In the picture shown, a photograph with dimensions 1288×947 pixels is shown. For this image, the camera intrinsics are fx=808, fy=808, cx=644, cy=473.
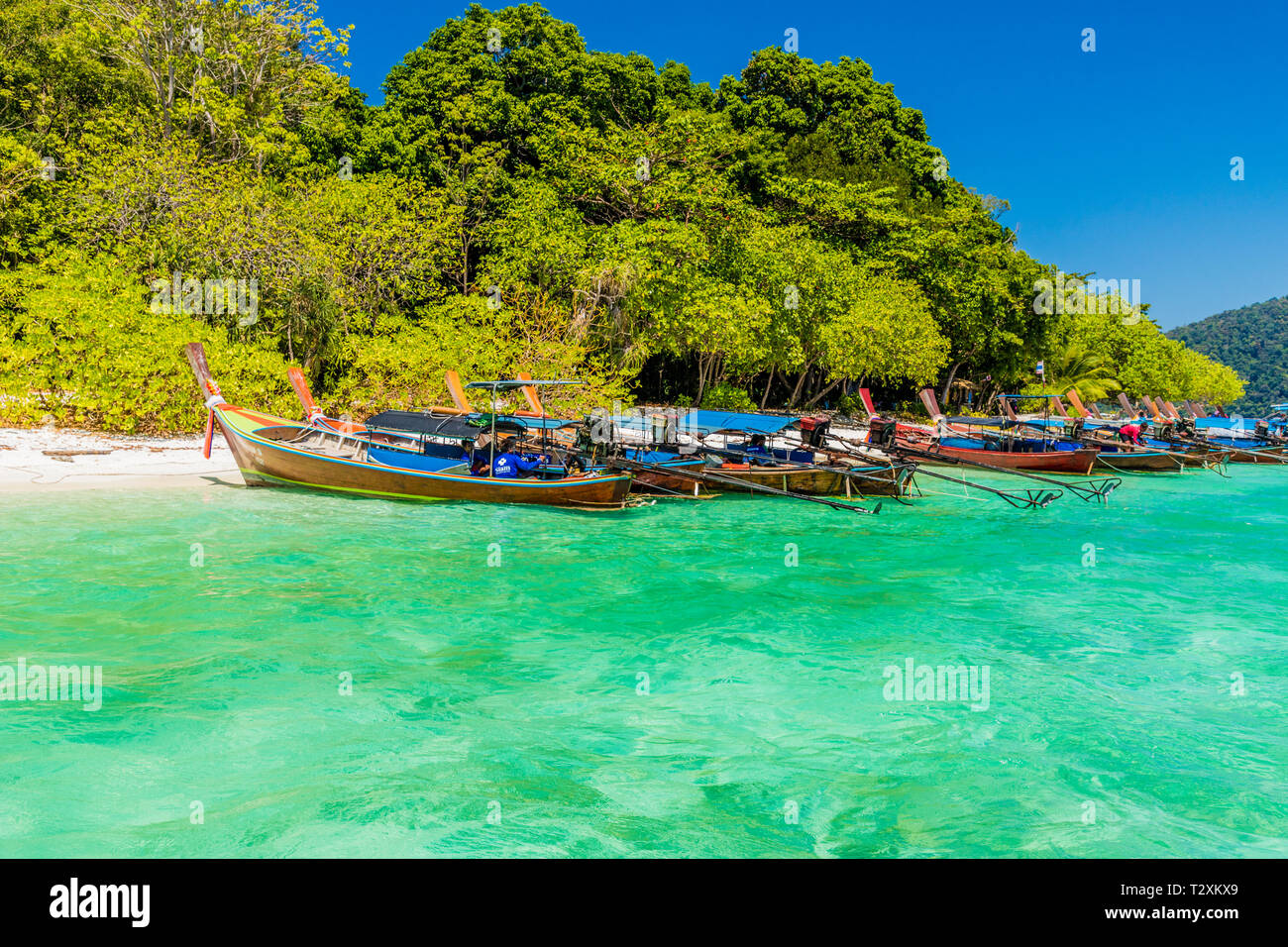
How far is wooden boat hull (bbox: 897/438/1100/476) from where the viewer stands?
2578 cm

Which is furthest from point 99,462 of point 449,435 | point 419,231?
point 419,231

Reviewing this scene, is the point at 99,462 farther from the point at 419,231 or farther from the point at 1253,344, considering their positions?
the point at 1253,344

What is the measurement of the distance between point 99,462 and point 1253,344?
152 m

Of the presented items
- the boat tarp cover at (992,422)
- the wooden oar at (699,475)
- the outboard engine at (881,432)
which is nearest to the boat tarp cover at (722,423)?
the outboard engine at (881,432)

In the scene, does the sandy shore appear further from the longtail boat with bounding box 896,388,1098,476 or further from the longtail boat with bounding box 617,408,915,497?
the longtail boat with bounding box 896,388,1098,476

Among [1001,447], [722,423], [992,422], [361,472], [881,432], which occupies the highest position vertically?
[992,422]

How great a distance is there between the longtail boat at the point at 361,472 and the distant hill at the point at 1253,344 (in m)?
105

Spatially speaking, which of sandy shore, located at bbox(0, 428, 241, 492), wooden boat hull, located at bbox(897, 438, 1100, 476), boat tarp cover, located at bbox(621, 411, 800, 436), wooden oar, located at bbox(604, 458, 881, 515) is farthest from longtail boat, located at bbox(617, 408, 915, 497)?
sandy shore, located at bbox(0, 428, 241, 492)

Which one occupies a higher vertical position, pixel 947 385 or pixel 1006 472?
pixel 947 385

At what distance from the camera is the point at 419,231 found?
27766mm
